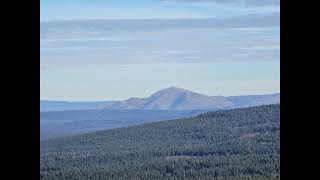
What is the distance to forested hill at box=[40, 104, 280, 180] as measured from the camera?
29.5 m

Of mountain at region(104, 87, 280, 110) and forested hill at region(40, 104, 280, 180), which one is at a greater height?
mountain at region(104, 87, 280, 110)

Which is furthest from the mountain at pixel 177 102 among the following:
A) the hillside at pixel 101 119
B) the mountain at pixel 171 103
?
the hillside at pixel 101 119

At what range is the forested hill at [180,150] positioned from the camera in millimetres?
29469

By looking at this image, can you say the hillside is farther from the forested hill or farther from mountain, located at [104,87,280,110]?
the forested hill

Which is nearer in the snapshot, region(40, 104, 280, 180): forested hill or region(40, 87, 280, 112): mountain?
region(40, 104, 280, 180): forested hill

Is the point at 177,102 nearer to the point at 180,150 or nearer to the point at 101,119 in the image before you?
the point at 101,119

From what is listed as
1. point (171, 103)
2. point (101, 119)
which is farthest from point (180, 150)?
Answer: point (171, 103)

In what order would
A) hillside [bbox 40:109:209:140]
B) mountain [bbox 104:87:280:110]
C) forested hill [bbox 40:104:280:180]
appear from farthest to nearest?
mountain [bbox 104:87:280:110]
hillside [bbox 40:109:209:140]
forested hill [bbox 40:104:280:180]

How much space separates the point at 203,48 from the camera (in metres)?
76.6

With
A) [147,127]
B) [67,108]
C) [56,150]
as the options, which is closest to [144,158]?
[56,150]

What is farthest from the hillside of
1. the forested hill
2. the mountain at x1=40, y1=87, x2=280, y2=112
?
the forested hill

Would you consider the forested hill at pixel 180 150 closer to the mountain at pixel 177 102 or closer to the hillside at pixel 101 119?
the hillside at pixel 101 119

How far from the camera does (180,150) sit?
3753cm
